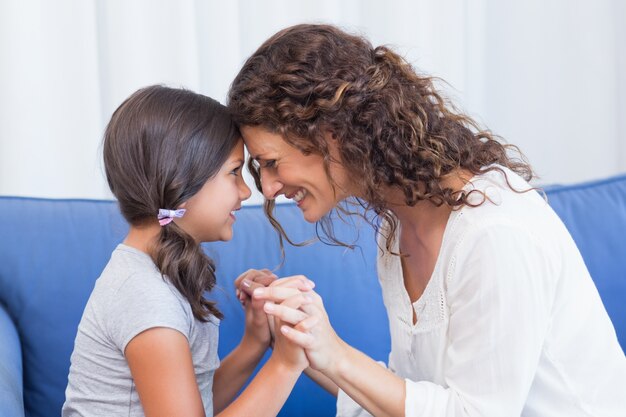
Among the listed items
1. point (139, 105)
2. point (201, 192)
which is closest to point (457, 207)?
point (201, 192)

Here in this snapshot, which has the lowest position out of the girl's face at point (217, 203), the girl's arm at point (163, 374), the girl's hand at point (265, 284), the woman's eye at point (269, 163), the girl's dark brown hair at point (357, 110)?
the girl's arm at point (163, 374)

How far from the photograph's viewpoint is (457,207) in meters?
1.26

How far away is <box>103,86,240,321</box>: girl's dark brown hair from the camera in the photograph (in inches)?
50.8

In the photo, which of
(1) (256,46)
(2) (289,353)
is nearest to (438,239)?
(2) (289,353)

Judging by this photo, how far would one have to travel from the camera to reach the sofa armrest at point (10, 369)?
1.29 meters

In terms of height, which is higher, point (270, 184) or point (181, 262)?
point (270, 184)

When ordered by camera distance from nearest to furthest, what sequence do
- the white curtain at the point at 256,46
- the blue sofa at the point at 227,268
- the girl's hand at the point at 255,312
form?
the girl's hand at the point at 255,312, the blue sofa at the point at 227,268, the white curtain at the point at 256,46

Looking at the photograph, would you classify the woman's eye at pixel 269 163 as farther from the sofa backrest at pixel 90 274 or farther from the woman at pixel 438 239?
the sofa backrest at pixel 90 274

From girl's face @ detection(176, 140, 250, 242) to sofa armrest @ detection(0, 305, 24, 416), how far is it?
365mm

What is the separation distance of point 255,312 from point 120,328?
26cm

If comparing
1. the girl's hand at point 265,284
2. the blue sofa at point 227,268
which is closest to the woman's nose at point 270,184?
the girl's hand at point 265,284

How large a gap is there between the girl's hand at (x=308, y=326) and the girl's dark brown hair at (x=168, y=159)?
0.57 feet

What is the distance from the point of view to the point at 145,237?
1339 mm

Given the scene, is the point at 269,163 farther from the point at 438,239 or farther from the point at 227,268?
the point at 227,268
